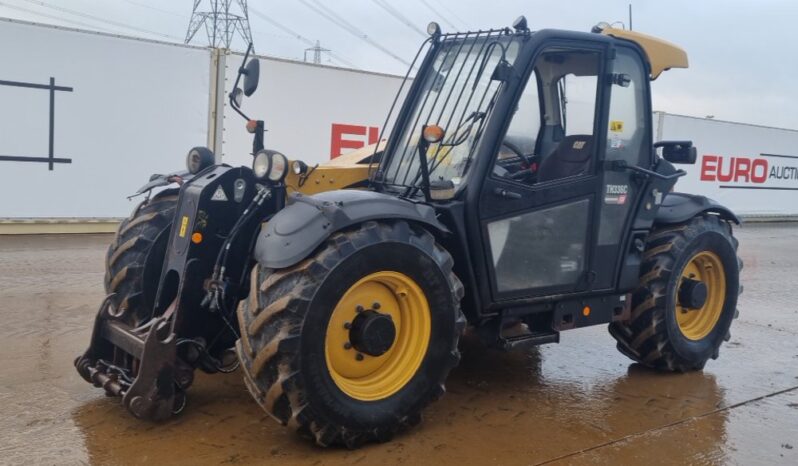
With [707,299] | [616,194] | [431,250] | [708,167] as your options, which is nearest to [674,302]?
[707,299]

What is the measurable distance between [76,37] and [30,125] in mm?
1385

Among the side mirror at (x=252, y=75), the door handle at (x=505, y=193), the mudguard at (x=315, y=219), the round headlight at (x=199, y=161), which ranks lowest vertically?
the mudguard at (x=315, y=219)

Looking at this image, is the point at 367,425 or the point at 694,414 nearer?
the point at 367,425

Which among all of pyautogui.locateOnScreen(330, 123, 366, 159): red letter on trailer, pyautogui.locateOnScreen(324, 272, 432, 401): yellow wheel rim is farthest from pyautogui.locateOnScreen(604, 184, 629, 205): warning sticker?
pyautogui.locateOnScreen(330, 123, 366, 159): red letter on trailer

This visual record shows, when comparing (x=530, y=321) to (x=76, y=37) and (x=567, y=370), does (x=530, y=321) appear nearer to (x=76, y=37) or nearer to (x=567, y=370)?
(x=567, y=370)

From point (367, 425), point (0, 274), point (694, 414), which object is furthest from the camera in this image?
point (0, 274)

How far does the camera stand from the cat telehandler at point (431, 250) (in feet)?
Answer: 12.5

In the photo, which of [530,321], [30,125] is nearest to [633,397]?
[530,321]

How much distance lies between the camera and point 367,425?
390 centimetres

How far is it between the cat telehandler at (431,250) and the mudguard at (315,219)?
11 mm

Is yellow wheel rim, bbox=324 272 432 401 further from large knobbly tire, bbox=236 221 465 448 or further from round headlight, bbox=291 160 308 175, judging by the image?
round headlight, bbox=291 160 308 175

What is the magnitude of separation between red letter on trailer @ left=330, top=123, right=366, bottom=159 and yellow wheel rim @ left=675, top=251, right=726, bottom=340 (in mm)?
7961

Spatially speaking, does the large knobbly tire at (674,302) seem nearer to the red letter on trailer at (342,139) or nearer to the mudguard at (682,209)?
the mudguard at (682,209)

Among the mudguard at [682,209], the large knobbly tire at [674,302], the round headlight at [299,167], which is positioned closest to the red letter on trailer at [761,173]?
the mudguard at [682,209]
